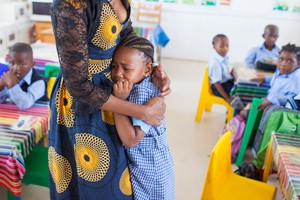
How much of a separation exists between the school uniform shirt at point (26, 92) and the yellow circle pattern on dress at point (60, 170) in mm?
608

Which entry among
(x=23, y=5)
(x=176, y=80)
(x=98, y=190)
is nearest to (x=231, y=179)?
(x=98, y=190)

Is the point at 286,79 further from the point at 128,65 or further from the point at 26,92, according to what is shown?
the point at 26,92

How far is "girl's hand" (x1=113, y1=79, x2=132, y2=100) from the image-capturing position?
0.99 metres

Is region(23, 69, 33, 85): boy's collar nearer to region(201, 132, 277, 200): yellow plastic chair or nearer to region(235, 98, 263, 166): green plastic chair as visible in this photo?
region(201, 132, 277, 200): yellow plastic chair

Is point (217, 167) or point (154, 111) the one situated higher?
point (154, 111)

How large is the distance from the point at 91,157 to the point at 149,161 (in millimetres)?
206

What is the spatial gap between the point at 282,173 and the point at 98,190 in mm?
859

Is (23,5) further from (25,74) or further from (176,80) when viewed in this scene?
(25,74)

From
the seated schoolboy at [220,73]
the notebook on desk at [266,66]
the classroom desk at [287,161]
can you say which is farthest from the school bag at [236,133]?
the classroom desk at [287,161]

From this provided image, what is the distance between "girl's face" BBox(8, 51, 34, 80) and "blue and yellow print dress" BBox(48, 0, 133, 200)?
2.50 feet

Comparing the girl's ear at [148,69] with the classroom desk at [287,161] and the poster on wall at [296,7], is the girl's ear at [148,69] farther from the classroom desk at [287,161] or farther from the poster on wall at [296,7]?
the poster on wall at [296,7]

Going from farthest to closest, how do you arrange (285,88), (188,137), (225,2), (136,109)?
1. (225,2)
2. (188,137)
3. (285,88)
4. (136,109)

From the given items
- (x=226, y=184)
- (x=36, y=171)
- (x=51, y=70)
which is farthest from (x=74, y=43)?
(x=51, y=70)

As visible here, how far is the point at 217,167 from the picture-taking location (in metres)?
1.46
